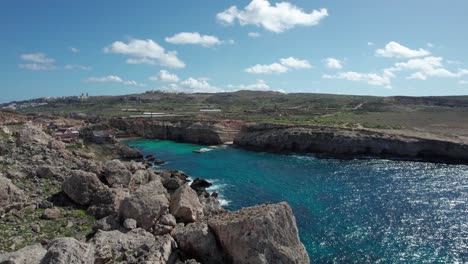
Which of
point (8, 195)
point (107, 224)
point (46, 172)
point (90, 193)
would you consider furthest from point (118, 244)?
point (46, 172)

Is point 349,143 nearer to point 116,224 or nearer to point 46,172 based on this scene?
point 46,172

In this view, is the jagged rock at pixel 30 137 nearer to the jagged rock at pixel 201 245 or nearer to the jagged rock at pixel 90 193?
the jagged rock at pixel 90 193

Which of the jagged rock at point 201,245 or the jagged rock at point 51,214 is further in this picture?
the jagged rock at point 51,214

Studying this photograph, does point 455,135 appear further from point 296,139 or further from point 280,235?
point 280,235

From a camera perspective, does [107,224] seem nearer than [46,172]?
Yes

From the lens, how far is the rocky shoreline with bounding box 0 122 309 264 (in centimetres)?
1669

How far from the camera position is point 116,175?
31.2 metres

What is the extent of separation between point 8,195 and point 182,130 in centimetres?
8217

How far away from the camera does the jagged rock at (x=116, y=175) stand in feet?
101

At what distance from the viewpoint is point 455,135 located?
77.9m

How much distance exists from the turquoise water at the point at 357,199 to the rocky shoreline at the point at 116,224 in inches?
465

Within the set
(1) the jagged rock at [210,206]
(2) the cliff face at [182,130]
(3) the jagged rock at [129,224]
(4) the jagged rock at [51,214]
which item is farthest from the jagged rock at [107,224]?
(2) the cliff face at [182,130]

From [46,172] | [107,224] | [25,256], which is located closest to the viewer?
[25,256]

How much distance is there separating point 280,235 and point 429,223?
2621 centimetres
